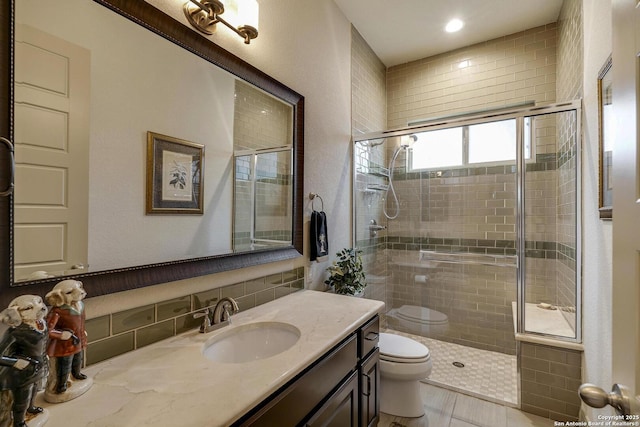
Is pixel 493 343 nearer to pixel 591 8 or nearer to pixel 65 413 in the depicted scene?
pixel 591 8

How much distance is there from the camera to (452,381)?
2.29m

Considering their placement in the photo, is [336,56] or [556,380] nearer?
[556,380]

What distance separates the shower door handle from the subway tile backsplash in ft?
4.17

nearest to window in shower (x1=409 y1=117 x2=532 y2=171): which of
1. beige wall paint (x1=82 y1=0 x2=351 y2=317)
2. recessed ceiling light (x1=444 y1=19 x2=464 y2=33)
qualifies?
beige wall paint (x1=82 y1=0 x2=351 y2=317)

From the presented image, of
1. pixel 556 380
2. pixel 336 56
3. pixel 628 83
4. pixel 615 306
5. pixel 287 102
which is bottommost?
pixel 556 380

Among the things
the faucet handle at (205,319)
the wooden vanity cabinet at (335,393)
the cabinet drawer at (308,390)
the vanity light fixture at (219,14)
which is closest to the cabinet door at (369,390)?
the wooden vanity cabinet at (335,393)

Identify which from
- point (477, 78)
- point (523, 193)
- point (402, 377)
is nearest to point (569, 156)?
point (523, 193)

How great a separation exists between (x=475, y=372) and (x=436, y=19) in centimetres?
304

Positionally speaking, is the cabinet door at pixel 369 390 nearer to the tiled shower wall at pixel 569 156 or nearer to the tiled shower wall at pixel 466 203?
the tiled shower wall at pixel 466 203

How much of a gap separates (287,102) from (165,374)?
1.53 meters

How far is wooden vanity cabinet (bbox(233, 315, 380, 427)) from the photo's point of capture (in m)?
0.89

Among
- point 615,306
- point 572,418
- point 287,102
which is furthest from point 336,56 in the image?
point 572,418

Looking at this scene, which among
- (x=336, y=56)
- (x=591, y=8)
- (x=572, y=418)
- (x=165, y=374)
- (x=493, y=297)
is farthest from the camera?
(x=493, y=297)

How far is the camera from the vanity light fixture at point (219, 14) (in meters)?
1.24
